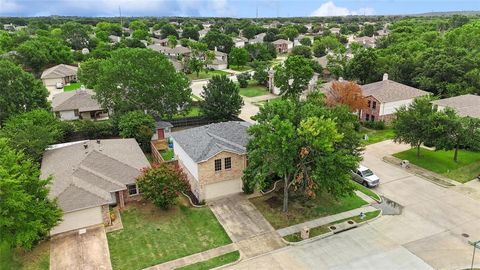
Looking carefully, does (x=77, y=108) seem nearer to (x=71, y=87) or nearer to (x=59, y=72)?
(x=71, y=87)

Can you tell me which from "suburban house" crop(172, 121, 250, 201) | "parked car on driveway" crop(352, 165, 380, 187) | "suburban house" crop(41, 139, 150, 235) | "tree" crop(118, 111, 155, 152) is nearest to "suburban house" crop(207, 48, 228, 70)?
"tree" crop(118, 111, 155, 152)

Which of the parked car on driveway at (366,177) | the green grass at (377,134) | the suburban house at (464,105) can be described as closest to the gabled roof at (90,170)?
the parked car on driveway at (366,177)

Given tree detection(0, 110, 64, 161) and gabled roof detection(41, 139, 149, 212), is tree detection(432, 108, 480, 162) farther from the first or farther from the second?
tree detection(0, 110, 64, 161)

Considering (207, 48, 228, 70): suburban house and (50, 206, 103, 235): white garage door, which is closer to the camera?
(50, 206, 103, 235): white garage door

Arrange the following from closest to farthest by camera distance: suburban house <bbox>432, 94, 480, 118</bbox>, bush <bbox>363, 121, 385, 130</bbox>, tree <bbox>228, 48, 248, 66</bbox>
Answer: suburban house <bbox>432, 94, 480, 118</bbox> < bush <bbox>363, 121, 385, 130</bbox> < tree <bbox>228, 48, 248, 66</bbox>

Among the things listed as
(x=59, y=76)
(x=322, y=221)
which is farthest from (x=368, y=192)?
(x=59, y=76)

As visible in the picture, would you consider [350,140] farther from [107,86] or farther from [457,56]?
[457,56]

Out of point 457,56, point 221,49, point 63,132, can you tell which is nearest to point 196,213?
point 63,132
